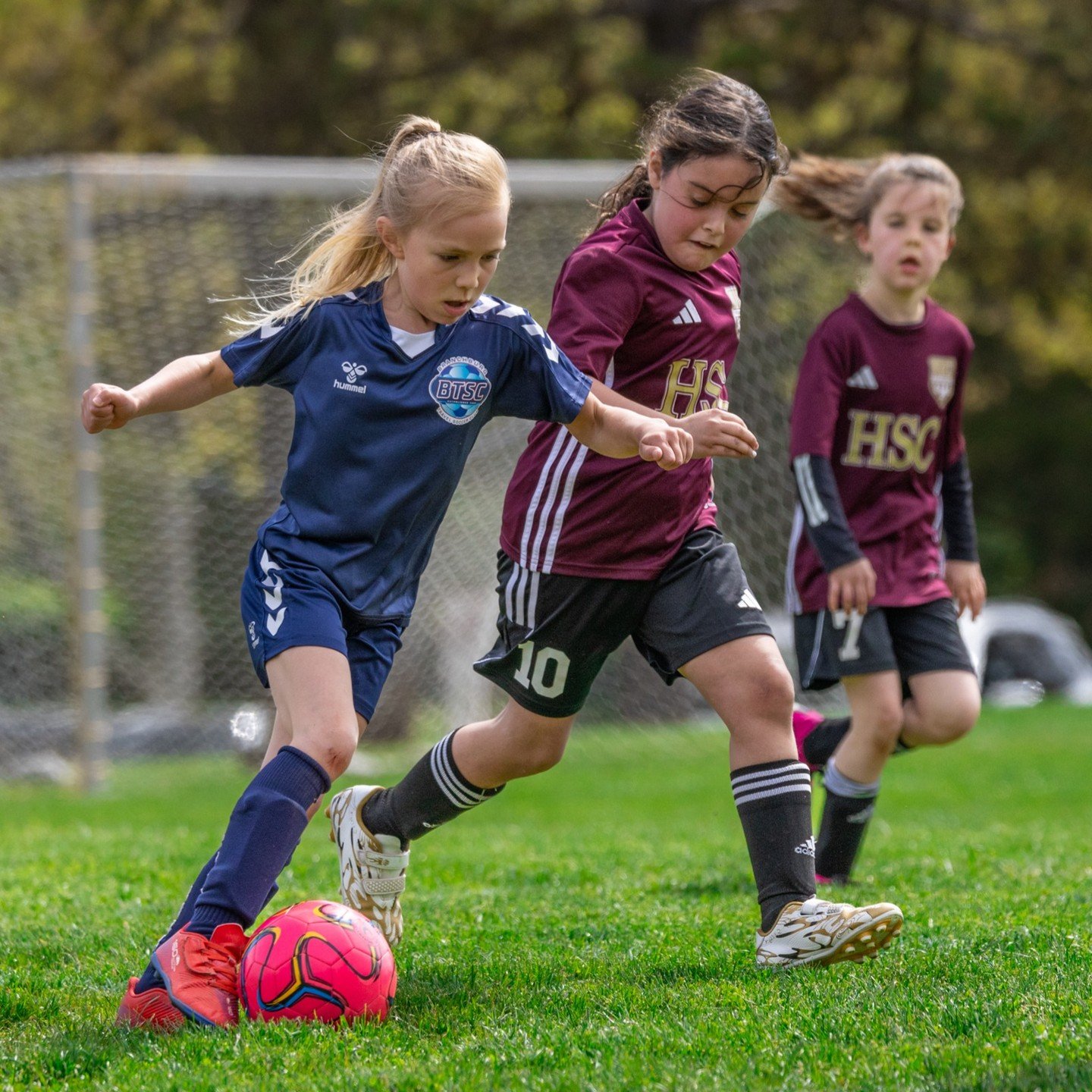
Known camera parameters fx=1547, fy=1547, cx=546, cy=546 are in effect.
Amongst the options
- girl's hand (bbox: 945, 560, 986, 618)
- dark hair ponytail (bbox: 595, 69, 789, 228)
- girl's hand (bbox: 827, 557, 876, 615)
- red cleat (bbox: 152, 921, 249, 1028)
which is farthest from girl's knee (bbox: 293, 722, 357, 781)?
girl's hand (bbox: 945, 560, 986, 618)

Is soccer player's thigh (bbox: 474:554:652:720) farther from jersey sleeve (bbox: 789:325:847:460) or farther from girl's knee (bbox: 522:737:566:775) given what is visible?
jersey sleeve (bbox: 789:325:847:460)

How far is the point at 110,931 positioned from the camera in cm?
424

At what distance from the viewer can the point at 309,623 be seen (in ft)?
11.1

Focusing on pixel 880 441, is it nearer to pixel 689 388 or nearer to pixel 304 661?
pixel 689 388

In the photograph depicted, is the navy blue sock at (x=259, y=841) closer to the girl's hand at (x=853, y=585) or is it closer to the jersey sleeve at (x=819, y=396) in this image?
the girl's hand at (x=853, y=585)

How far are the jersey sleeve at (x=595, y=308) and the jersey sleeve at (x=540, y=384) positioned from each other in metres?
0.08

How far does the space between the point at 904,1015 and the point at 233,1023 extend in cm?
133

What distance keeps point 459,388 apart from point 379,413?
197mm

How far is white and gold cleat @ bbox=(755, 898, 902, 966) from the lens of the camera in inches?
134

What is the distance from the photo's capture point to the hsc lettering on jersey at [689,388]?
154 inches

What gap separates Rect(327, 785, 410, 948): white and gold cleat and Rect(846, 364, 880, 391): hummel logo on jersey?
6.87ft

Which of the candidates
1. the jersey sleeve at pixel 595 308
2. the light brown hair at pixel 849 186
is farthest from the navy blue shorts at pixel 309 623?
the light brown hair at pixel 849 186

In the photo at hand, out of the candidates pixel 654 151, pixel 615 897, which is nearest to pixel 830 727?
pixel 615 897

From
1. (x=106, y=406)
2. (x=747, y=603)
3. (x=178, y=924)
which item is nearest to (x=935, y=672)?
(x=747, y=603)
